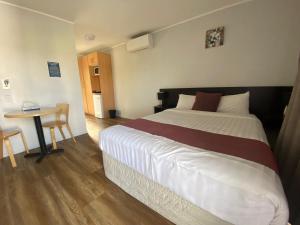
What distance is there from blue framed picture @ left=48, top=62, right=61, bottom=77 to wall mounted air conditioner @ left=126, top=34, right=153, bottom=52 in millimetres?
1951

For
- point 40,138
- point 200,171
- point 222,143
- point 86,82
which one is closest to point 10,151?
point 40,138

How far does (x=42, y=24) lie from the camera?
272 centimetres

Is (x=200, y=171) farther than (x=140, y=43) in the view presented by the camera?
No

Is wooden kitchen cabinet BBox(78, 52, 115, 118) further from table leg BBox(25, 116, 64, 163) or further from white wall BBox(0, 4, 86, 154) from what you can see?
table leg BBox(25, 116, 64, 163)

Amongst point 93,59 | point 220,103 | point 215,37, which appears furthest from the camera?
point 93,59

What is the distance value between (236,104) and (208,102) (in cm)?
43

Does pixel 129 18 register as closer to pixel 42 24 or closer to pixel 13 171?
pixel 42 24

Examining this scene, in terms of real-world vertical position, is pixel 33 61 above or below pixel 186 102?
above

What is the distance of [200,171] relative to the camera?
3.16 ft

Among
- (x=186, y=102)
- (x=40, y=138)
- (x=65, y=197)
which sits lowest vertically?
(x=65, y=197)

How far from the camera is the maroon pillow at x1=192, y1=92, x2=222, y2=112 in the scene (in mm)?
2555

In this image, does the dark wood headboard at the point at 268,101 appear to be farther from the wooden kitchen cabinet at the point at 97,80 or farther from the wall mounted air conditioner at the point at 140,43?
the wooden kitchen cabinet at the point at 97,80

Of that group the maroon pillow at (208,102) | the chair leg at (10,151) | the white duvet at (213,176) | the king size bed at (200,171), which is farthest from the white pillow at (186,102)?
the chair leg at (10,151)

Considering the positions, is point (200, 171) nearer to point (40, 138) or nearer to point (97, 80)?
point (40, 138)
